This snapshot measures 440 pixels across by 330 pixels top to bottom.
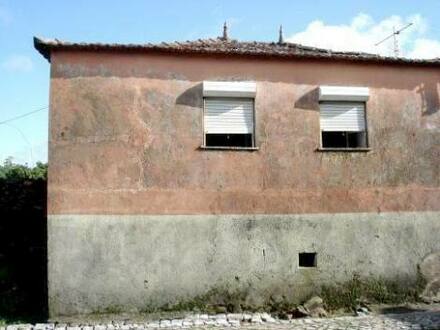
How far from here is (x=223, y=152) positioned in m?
11.8

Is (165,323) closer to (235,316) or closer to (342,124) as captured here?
(235,316)

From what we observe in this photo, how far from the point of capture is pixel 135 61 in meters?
11.6

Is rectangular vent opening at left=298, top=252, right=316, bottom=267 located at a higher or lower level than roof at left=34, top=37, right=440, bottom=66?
lower

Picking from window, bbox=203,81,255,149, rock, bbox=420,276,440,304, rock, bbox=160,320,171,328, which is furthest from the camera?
rock, bbox=420,276,440,304

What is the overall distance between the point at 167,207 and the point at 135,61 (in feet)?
10.7

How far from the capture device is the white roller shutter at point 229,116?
39.0 ft

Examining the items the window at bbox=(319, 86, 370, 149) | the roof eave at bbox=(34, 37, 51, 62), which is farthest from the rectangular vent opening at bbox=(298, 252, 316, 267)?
the roof eave at bbox=(34, 37, 51, 62)

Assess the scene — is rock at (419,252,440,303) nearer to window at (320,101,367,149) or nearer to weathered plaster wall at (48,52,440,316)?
weathered plaster wall at (48,52,440,316)

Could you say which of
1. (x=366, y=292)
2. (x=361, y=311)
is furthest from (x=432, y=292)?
(x=361, y=311)

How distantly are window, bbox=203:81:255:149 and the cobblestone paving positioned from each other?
12.2 feet

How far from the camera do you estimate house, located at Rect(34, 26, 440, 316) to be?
439 inches

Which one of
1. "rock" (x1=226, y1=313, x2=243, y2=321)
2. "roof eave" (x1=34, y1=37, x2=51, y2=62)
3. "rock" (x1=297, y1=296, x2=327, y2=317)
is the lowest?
"rock" (x1=226, y1=313, x2=243, y2=321)

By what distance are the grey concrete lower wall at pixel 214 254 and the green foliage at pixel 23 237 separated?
6.39 feet

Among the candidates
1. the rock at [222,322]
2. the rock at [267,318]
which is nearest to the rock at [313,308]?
the rock at [267,318]
